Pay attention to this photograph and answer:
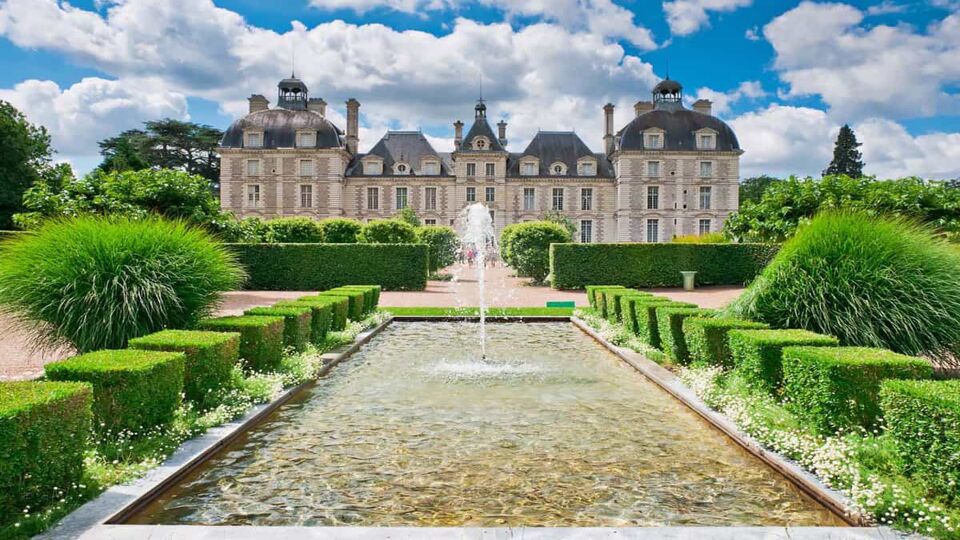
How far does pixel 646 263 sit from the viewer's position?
67.1 feet

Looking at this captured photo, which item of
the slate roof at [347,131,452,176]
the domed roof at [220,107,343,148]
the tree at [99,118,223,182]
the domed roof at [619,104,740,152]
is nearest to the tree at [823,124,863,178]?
the domed roof at [619,104,740,152]

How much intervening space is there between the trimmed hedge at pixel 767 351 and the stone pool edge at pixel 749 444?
50cm

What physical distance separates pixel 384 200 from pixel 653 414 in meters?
40.1

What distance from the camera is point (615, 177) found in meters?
44.9

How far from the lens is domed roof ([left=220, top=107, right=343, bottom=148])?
4372cm

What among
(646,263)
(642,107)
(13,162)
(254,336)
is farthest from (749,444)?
(642,107)

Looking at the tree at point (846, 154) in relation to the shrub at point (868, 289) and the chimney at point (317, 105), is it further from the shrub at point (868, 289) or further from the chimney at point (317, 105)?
the shrub at point (868, 289)

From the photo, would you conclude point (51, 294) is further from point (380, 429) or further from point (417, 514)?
point (417, 514)

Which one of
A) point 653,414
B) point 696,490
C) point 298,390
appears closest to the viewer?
point 696,490

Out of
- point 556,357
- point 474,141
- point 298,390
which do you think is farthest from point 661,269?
point 474,141

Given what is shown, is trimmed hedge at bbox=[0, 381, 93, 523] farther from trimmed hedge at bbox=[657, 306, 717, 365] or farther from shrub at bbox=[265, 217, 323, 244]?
shrub at bbox=[265, 217, 323, 244]

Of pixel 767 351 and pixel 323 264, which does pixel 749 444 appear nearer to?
pixel 767 351

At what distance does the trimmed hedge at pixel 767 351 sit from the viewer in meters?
5.57

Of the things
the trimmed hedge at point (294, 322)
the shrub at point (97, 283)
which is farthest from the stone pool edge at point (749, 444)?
the shrub at point (97, 283)
